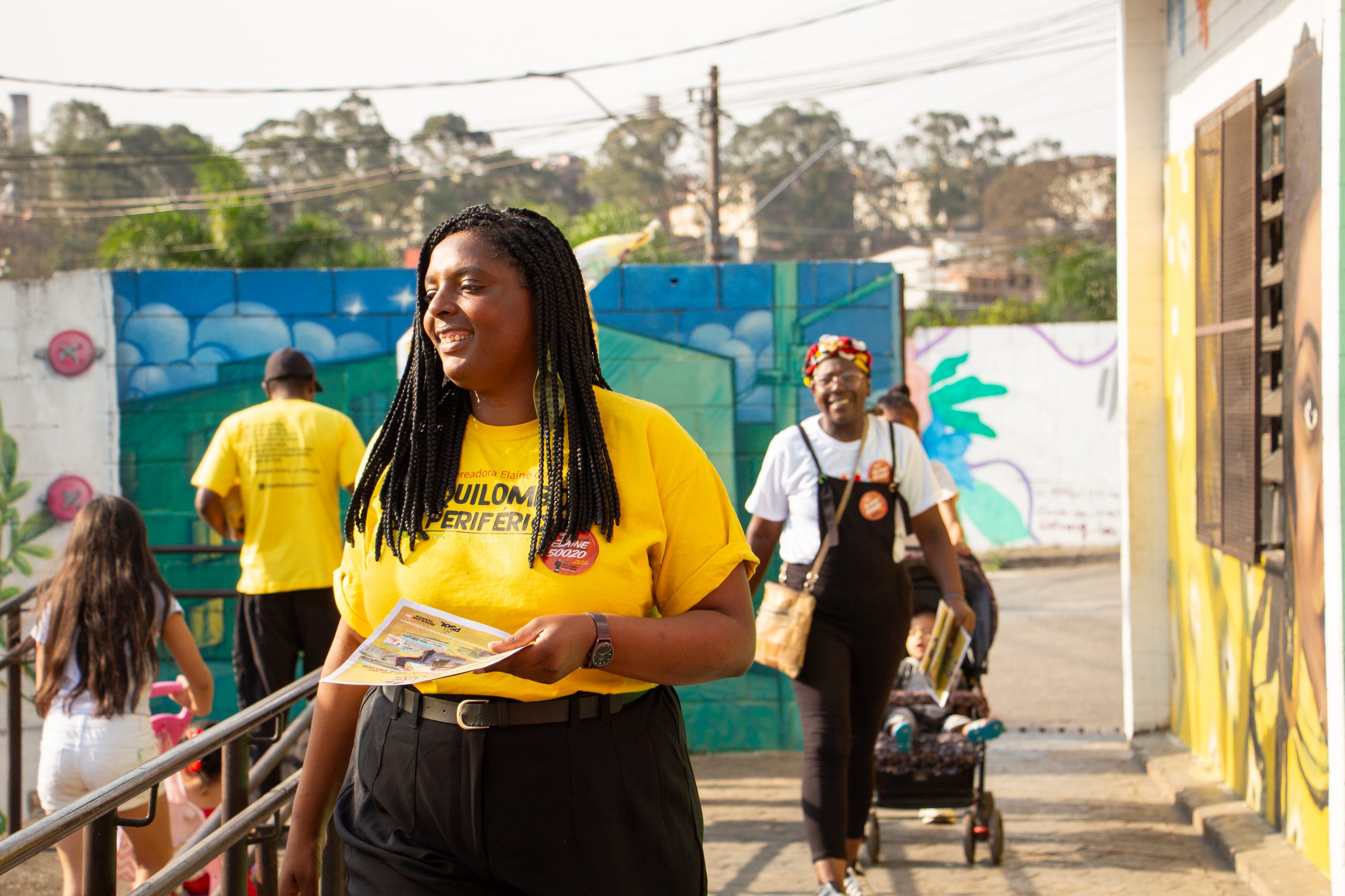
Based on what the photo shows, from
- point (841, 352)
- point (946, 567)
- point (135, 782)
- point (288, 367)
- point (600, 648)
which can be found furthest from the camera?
point (288, 367)

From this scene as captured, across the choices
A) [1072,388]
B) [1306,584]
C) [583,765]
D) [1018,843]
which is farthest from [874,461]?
[1072,388]

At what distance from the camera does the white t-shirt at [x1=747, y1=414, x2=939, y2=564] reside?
4449 mm

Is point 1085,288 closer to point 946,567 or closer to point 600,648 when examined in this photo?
point 946,567

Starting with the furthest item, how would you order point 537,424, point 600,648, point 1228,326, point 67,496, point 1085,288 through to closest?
point 1085,288, point 67,496, point 1228,326, point 537,424, point 600,648

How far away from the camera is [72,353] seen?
675 centimetres

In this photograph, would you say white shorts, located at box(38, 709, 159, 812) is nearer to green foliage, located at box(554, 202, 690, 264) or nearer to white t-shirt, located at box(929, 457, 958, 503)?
white t-shirt, located at box(929, 457, 958, 503)

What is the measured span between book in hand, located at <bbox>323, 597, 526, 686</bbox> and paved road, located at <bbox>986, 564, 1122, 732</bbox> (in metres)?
5.78

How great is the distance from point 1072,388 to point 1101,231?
122ft

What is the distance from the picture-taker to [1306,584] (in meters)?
4.24

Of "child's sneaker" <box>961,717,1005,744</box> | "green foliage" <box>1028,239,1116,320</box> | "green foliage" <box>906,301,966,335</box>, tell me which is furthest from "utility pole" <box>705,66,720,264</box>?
"child's sneaker" <box>961,717,1005,744</box>

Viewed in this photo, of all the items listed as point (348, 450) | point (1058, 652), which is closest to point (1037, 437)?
point (1058, 652)

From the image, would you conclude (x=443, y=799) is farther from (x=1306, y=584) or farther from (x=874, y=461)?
(x=1306, y=584)

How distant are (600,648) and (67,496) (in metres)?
5.94

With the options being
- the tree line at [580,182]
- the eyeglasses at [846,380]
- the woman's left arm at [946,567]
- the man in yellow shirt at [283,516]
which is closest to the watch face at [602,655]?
the eyeglasses at [846,380]
